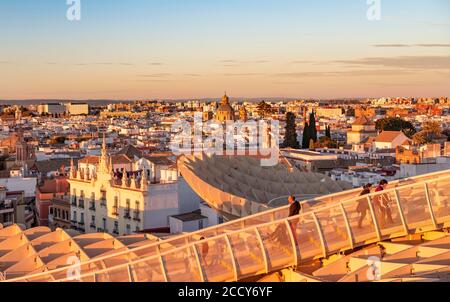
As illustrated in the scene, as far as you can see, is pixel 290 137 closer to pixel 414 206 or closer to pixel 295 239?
pixel 414 206

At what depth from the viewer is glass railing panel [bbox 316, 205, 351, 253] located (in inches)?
408

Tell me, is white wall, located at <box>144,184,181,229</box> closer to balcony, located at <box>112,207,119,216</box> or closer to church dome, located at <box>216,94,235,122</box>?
balcony, located at <box>112,207,119,216</box>

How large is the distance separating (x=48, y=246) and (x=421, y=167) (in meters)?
29.3

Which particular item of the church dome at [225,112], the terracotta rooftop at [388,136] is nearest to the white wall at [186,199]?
the terracotta rooftop at [388,136]

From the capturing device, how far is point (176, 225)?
3036 centimetres

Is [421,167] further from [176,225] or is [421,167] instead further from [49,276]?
[49,276]

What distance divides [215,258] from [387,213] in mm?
2436

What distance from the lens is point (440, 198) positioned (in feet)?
34.2

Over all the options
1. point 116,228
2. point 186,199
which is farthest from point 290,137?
point 116,228

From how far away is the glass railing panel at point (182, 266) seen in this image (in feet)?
33.7

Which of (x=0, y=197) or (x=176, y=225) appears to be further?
(x=0, y=197)
